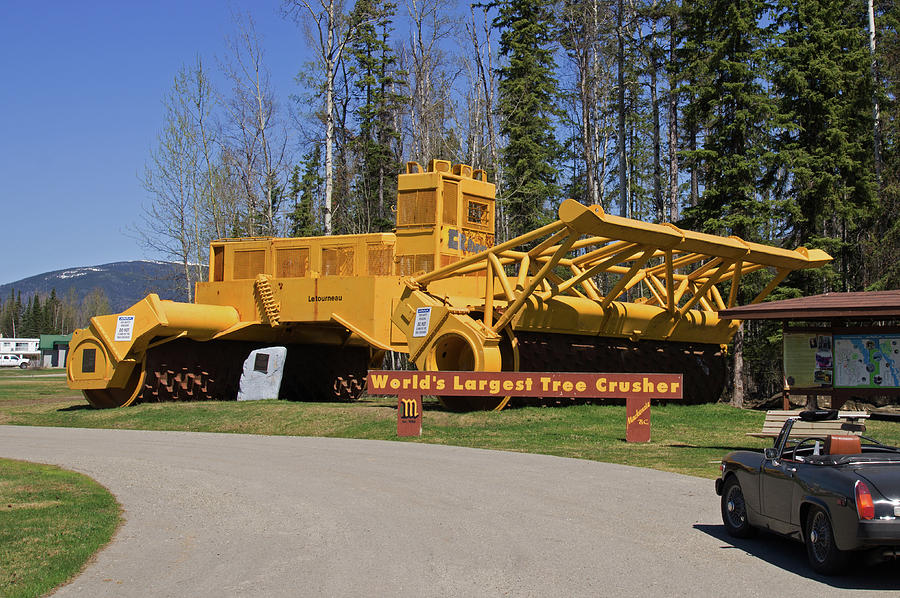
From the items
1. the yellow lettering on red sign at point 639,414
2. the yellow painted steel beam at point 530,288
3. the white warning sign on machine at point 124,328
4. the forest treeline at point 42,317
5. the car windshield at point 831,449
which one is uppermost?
the forest treeline at point 42,317

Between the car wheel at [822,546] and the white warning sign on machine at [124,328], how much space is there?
2403 centimetres

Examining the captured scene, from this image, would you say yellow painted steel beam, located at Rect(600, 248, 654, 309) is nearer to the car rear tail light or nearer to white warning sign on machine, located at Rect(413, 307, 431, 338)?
white warning sign on machine, located at Rect(413, 307, 431, 338)

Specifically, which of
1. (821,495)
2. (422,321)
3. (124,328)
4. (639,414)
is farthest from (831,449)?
(124,328)

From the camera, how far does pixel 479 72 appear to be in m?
47.4

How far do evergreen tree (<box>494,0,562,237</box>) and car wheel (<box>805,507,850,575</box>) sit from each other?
38.0 meters

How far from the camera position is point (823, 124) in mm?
36062

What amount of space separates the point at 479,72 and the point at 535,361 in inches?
1010

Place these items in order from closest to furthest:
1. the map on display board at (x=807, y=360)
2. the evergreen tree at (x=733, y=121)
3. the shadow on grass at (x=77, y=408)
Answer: the map on display board at (x=807, y=360), the shadow on grass at (x=77, y=408), the evergreen tree at (x=733, y=121)

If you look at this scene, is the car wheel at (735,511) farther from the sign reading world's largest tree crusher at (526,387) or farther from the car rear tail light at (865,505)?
the sign reading world's largest tree crusher at (526,387)

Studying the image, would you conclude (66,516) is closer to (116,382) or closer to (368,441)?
(368,441)

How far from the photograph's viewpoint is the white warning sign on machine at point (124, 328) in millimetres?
29125

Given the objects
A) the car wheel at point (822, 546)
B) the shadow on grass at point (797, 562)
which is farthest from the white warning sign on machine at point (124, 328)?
the car wheel at point (822, 546)

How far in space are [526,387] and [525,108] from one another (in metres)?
28.3

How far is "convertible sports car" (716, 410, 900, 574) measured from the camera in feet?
26.3
